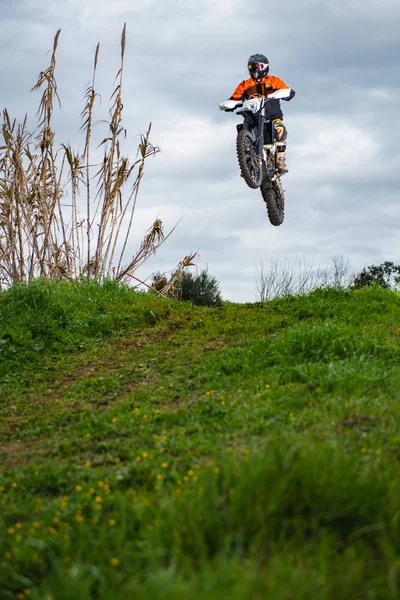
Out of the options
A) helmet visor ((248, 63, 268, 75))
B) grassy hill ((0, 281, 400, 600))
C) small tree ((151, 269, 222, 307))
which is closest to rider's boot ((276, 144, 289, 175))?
helmet visor ((248, 63, 268, 75))

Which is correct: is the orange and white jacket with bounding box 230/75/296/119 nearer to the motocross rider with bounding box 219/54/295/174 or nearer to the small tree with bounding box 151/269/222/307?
the motocross rider with bounding box 219/54/295/174

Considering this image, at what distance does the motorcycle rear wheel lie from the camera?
1059 centimetres

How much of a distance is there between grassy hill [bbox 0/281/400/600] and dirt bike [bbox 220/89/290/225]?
75.0 inches

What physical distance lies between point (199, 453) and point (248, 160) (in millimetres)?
5799

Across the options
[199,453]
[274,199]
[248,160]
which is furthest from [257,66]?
[199,453]

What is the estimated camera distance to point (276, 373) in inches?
258

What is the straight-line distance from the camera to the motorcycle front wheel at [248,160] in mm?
9328

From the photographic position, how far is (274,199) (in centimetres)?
1081

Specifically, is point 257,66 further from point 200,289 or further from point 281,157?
point 200,289

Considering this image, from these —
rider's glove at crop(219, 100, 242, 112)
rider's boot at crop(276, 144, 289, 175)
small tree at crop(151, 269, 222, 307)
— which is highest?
rider's glove at crop(219, 100, 242, 112)

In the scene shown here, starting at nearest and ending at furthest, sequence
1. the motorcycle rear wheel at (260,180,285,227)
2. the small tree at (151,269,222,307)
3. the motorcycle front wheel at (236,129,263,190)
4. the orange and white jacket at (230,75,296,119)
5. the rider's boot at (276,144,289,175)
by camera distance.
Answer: the motorcycle front wheel at (236,129,263,190), the orange and white jacket at (230,75,296,119), the rider's boot at (276,144,289,175), the motorcycle rear wheel at (260,180,285,227), the small tree at (151,269,222,307)

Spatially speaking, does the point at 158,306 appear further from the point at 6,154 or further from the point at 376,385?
the point at 376,385

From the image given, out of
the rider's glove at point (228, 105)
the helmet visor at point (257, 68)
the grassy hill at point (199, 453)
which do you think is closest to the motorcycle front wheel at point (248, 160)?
the rider's glove at point (228, 105)

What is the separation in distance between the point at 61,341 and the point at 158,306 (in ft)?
6.53
